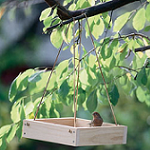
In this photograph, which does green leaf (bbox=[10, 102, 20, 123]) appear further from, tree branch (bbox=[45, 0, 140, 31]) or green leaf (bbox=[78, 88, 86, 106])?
tree branch (bbox=[45, 0, 140, 31])

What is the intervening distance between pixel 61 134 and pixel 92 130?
109 millimetres

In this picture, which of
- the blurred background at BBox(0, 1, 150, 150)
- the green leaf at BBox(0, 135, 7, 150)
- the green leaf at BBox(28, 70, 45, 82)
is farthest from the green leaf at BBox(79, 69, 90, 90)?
the blurred background at BBox(0, 1, 150, 150)

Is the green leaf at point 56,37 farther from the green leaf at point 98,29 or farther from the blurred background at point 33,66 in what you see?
the blurred background at point 33,66

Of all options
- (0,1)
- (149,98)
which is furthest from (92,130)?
(0,1)

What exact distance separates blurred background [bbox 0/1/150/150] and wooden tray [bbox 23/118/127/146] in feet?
6.66

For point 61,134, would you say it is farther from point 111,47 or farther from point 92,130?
point 111,47

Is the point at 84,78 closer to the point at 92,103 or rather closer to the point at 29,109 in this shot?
the point at 92,103

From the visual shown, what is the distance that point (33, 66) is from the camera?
431 centimetres

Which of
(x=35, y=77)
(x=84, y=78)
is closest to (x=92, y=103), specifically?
(x=84, y=78)

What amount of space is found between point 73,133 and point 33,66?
308cm

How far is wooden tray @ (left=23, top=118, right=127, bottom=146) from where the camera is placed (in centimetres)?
129

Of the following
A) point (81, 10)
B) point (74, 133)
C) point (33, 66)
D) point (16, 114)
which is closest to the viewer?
point (74, 133)

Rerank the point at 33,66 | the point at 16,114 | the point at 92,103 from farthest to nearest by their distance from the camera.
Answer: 1. the point at 33,66
2. the point at 16,114
3. the point at 92,103

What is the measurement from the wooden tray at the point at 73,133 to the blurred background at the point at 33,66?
2.03 m
